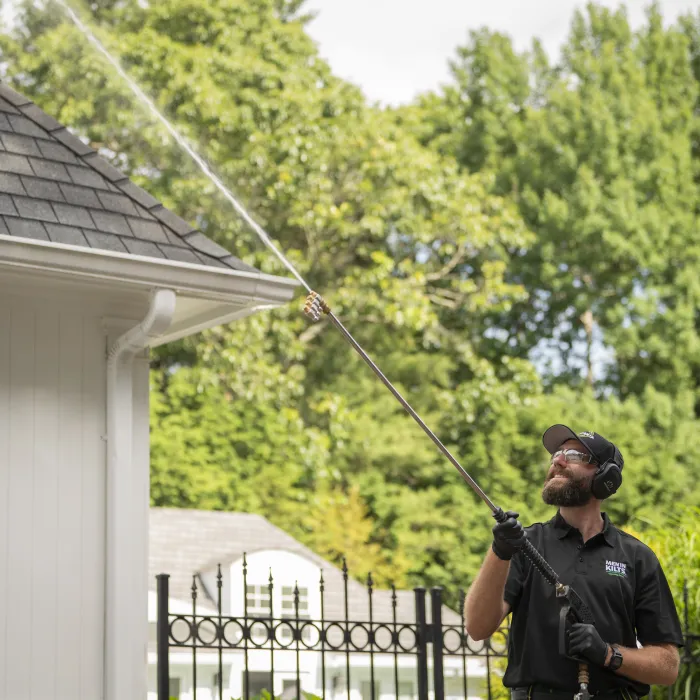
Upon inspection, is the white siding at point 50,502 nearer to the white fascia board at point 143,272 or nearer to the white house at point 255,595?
the white fascia board at point 143,272

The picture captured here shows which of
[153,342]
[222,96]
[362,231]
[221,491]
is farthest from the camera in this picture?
[221,491]

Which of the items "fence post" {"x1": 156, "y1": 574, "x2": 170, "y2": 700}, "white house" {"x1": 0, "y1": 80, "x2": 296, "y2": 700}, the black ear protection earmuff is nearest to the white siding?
"white house" {"x1": 0, "y1": 80, "x2": 296, "y2": 700}

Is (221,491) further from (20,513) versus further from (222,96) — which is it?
(20,513)

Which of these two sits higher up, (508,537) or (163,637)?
(508,537)

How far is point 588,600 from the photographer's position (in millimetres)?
3818

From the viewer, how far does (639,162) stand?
1118 inches

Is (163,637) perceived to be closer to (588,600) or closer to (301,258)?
(588,600)

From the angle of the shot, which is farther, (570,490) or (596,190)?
(596,190)

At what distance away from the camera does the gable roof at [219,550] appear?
19.1 metres

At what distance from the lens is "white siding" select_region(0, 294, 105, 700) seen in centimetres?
530

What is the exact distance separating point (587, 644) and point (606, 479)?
1.84 feet

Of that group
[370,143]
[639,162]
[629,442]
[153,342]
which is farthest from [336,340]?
[153,342]

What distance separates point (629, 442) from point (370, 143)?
29.7ft

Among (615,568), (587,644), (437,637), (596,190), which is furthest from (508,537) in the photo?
(596,190)
